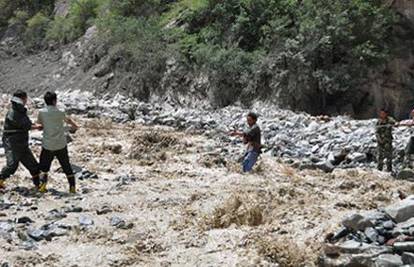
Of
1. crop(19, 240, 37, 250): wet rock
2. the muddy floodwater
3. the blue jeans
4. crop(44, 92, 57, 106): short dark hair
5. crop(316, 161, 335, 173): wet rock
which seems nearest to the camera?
the muddy floodwater

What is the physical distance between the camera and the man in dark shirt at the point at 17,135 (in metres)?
8.69

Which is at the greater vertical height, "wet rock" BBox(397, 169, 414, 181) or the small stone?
the small stone

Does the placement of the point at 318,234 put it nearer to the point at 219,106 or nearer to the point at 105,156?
the point at 105,156

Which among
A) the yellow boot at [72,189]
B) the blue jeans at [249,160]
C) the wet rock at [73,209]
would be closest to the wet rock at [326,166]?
the blue jeans at [249,160]

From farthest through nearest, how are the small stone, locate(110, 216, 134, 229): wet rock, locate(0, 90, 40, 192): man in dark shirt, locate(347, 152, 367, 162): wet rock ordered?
locate(347, 152, 367, 162): wet rock < locate(0, 90, 40, 192): man in dark shirt < locate(110, 216, 134, 229): wet rock < the small stone

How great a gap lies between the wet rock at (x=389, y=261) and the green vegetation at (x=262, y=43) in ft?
43.7

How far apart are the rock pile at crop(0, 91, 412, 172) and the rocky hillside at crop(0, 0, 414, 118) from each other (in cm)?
95

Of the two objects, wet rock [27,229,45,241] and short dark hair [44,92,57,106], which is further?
short dark hair [44,92,57,106]

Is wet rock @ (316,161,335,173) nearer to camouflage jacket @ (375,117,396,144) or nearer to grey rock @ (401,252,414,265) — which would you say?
camouflage jacket @ (375,117,396,144)

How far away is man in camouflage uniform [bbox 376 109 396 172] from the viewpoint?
36.2ft

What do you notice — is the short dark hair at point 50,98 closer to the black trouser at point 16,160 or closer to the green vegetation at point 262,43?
the black trouser at point 16,160

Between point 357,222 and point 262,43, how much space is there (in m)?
14.8

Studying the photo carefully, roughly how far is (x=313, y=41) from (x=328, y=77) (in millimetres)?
1206

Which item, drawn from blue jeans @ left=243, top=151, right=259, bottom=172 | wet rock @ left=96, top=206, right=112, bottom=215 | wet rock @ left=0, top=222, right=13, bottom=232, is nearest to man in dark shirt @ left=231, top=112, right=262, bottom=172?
blue jeans @ left=243, top=151, right=259, bottom=172
